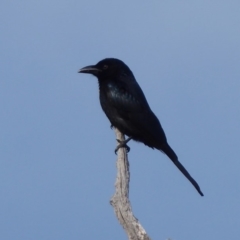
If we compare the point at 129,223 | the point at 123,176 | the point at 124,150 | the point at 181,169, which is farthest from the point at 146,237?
the point at 181,169

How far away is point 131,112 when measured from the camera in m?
10.4

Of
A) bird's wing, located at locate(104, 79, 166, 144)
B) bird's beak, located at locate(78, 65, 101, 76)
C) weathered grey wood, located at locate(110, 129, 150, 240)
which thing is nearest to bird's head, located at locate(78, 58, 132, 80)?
bird's beak, located at locate(78, 65, 101, 76)

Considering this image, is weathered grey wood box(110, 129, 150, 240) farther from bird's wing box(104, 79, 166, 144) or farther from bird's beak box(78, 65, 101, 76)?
bird's beak box(78, 65, 101, 76)

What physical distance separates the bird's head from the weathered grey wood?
8.38ft

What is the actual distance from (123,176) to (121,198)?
439mm

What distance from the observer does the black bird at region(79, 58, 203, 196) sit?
1020 centimetres

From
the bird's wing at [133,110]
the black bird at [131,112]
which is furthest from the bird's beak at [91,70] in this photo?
the bird's wing at [133,110]

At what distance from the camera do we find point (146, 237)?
23.5 feet

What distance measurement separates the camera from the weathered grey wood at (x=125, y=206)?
285 inches

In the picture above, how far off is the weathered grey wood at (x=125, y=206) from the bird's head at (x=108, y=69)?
8.38 ft

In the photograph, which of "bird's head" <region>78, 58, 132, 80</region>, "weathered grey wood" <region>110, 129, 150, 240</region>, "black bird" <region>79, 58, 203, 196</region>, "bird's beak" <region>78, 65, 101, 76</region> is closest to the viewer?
"weathered grey wood" <region>110, 129, 150, 240</region>

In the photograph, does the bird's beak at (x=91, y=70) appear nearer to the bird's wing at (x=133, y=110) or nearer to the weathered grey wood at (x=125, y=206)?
the bird's wing at (x=133, y=110)

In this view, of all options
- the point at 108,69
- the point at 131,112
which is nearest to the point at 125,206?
the point at 131,112

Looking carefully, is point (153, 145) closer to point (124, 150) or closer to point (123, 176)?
point (124, 150)
